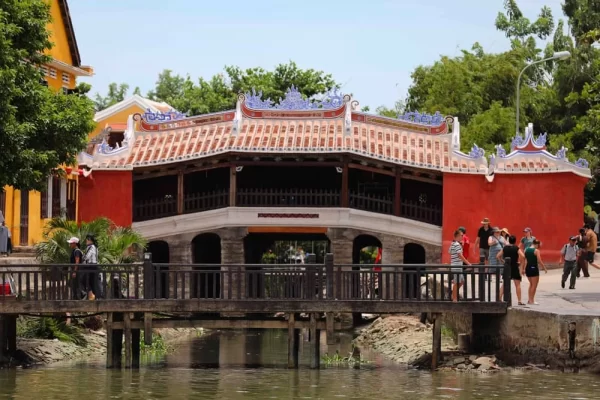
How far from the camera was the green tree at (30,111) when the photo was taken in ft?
96.2

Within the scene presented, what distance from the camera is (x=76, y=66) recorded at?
48.1 metres

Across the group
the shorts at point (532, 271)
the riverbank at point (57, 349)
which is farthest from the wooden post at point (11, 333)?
the shorts at point (532, 271)

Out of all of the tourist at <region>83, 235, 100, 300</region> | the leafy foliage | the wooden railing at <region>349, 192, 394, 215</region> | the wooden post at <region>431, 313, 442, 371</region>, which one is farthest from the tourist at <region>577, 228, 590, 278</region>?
the tourist at <region>83, 235, 100, 300</region>

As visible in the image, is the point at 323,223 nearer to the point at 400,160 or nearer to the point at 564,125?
the point at 400,160

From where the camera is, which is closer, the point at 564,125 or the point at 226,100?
the point at 564,125

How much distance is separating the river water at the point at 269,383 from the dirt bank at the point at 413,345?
517 millimetres

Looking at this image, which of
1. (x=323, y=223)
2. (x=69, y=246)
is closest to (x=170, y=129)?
(x=323, y=223)

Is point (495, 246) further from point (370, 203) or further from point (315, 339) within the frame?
point (370, 203)

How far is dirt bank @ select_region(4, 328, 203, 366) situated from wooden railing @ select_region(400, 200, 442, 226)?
13240mm

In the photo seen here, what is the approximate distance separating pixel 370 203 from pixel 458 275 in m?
17.2

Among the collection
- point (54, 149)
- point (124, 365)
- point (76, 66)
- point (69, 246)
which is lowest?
point (124, 365)

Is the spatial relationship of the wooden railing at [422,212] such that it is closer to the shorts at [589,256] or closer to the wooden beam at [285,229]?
the wooden beam at [285,229]

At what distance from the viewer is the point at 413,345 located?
1286 inches

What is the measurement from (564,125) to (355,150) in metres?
21.5
